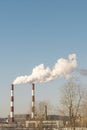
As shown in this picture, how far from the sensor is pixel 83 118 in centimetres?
4631

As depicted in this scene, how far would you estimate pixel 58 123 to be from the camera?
6247cm

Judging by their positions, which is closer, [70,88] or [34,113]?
[70,88]

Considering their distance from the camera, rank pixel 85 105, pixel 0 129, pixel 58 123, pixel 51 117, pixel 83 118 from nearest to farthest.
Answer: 1. pixel 85 105
2. pixel 83 118
3. pixel 0 129
4. pixel 58 123
5. pixel 51 117

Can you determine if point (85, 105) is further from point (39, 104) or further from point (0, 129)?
point (39, 104)

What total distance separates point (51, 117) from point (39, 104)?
12.4m

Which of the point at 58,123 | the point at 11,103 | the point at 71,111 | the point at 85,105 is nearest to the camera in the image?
the point at 71,111

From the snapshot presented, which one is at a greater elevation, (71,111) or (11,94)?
(11,94)

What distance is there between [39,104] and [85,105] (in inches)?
945

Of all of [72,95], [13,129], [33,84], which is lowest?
[13,129]

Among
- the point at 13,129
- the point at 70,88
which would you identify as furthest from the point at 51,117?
the point at 70,88

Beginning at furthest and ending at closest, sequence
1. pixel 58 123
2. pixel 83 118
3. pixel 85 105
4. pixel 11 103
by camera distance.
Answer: pixel 11 103
pixel 58 123
pixel 83 118
pixel 85 105

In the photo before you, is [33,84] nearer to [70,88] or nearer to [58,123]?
[58,123]

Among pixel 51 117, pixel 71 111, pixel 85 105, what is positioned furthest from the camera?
pixel 51 117

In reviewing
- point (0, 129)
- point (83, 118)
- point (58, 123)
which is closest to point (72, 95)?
point (83, 118)
